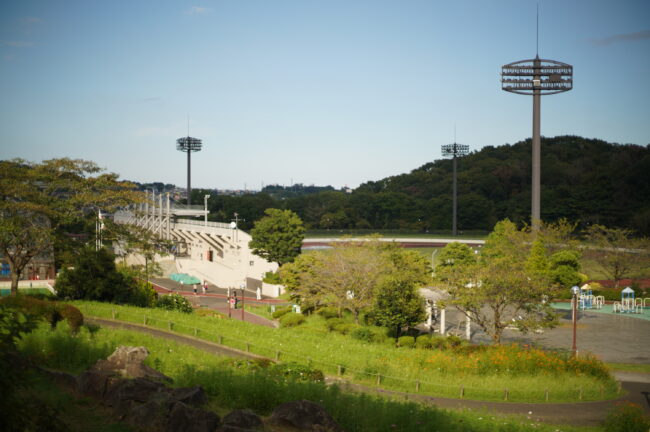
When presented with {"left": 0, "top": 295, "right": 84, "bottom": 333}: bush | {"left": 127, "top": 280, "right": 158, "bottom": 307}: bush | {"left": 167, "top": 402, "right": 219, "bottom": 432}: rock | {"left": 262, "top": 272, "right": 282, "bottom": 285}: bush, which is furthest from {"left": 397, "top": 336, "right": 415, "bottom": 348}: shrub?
{"left": 262, "top": 272, "right": 282, "bottom": 285}: bush

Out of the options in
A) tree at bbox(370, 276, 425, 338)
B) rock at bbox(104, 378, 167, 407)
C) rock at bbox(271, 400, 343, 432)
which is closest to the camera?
rock at bbox(271, 400, 343, 432)

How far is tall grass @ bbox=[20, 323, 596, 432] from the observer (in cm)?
1133

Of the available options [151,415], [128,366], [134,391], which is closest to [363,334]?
[128,366]

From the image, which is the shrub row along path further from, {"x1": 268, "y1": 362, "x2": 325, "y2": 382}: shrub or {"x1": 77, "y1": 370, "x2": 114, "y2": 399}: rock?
{"x1": 77, "y1": 370, "x2": 114, "y2": 399}: rock

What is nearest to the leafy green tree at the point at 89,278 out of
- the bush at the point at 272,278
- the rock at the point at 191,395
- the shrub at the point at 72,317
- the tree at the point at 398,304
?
the shrub at the point at 72,317

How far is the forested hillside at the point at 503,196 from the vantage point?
305ft

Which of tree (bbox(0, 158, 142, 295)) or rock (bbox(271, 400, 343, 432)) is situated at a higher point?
tree (bbox(0, 158, 142, 295))

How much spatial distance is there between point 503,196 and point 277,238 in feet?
231

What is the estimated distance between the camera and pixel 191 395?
11.1 meters

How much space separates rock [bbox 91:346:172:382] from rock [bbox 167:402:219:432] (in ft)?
11.5

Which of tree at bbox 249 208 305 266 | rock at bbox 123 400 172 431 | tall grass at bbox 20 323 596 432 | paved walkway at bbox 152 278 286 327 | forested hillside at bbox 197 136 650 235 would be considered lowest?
paved walkway at bbox 152 278 286 327

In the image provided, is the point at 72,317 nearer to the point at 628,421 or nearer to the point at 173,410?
the point at 173,410

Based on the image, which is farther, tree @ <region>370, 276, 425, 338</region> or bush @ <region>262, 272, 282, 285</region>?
bush @ <region>262, 272, 282, 285</region>

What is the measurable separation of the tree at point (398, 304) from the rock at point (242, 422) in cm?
1682
